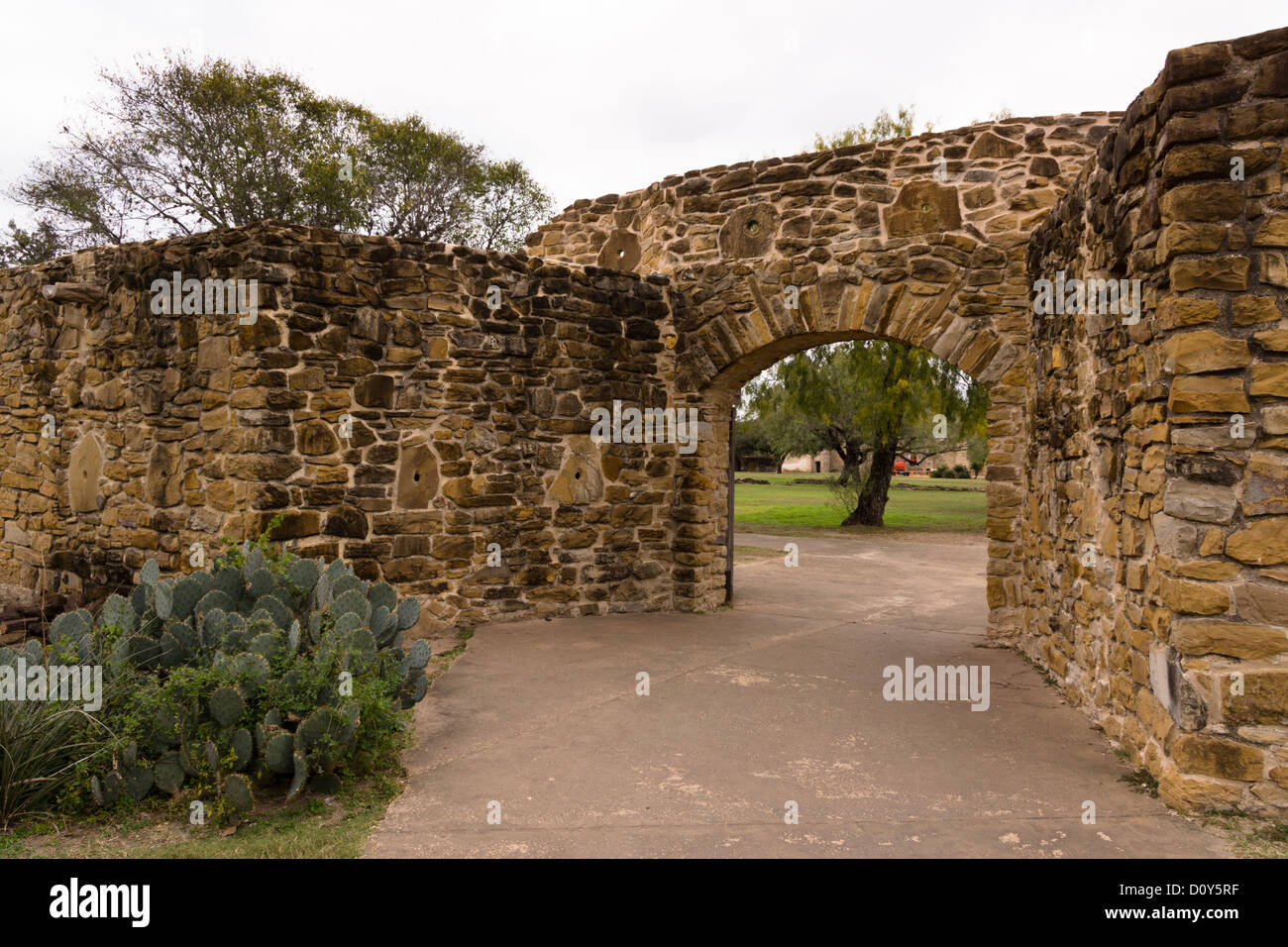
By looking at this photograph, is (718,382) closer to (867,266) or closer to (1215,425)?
(867,266)

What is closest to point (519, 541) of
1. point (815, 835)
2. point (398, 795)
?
point (398, 795)

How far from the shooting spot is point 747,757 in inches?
176

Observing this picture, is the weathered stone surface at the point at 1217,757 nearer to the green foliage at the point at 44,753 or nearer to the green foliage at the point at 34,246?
the green foliage at the point at 44,753

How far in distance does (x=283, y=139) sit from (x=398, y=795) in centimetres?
1808

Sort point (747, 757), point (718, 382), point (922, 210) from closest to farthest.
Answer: point (747, 757)
point (922, 210)
point (718, 382)

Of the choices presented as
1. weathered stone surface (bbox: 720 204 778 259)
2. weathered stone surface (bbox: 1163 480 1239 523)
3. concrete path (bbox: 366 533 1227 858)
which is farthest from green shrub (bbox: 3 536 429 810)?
weathered stone surface (bbox: 720 204 778 259)

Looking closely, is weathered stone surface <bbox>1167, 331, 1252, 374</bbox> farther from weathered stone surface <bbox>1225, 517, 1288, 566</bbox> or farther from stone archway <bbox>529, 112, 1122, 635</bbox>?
stone archway <bbox>529, 112, 1122, 635</bbox>

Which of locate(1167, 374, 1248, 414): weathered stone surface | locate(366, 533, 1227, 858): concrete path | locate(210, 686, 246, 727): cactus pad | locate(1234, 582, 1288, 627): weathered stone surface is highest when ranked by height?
locate(1167, 374, 1248, 414): weathered stone surface

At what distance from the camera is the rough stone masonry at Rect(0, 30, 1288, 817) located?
374 cm

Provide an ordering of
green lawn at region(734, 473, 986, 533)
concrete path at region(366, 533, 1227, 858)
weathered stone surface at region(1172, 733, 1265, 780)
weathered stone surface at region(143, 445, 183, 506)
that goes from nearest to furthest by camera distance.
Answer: concrete path at region(366, 533, 1227, 858)
weathered stone surface at region(1172, 733, 1265, 780)
weathered stone surface at region(143, 445, 183, 506)
green lawn at region(734, 473, 986, 533)

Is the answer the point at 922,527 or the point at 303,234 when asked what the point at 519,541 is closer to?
the point at 303,234

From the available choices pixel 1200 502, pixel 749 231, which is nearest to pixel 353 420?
pixel 749 231

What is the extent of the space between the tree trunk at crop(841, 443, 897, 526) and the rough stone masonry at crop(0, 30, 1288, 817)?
10237 millimetres

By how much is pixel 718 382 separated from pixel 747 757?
4596 millimetres
